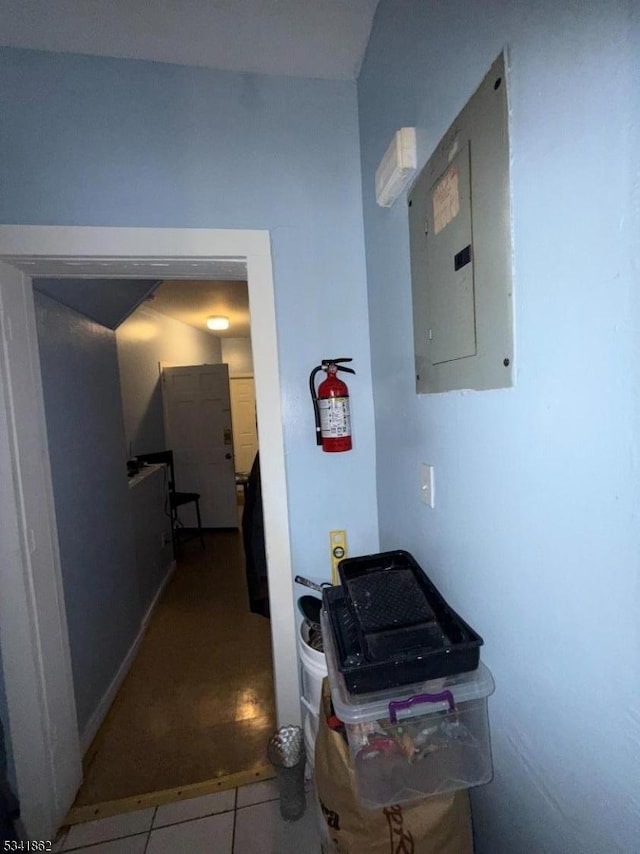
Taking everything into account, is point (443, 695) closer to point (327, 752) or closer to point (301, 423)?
point (327, 752)

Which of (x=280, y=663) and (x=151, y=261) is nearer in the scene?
(x=151, y=261)

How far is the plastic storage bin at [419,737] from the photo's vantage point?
0.71 metres

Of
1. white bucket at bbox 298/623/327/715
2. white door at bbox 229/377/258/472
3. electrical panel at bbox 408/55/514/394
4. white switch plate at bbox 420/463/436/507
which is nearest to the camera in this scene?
electrical panel at bbox 408/55/514/394

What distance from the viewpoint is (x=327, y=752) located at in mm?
851

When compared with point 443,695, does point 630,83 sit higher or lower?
higher

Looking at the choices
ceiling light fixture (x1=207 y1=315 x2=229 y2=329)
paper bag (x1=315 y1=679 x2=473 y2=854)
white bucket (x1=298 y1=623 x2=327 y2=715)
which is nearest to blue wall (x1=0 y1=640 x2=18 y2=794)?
white bucket (x1=298 y1=623 x2=327 y2=715)

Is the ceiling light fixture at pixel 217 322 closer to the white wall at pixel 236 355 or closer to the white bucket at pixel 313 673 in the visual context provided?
the white wall at pixel 236 355

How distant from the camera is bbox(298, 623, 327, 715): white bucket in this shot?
109 centimetres

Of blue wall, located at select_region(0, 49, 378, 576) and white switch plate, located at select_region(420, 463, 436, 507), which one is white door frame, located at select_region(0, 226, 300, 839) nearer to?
blue wall, located at select_region(0, 49, 378, 576)

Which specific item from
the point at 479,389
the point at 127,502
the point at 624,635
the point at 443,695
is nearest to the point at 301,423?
the point at 479,389

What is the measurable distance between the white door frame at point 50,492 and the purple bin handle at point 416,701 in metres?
0.65

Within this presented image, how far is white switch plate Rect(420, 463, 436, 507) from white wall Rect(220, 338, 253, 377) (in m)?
5.51

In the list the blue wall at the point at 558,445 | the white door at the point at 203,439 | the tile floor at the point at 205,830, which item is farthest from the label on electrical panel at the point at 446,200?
the white door at the point at 203,439

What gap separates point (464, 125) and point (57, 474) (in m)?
1.75
